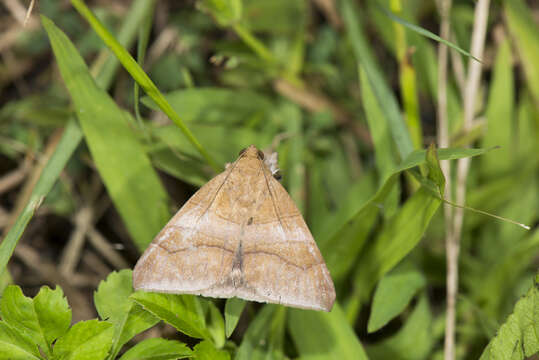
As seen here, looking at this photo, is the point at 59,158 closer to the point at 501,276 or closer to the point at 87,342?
the point at 87,342

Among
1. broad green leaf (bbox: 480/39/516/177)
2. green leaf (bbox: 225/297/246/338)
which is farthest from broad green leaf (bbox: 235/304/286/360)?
broad green leaf (bbox: 480/39/516/177)

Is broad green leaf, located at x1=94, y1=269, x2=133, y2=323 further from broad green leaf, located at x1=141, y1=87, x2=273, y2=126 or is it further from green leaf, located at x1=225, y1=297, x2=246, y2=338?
broad green leaf, located at x1=141, y1=87, x2=273, y2=126

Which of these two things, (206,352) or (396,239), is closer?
(206,352)

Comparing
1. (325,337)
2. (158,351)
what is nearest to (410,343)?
(325,337)

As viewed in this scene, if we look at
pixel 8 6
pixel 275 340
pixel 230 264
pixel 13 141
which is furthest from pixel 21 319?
pixel 8 6

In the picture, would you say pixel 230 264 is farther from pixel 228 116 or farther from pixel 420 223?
pixel 228 116

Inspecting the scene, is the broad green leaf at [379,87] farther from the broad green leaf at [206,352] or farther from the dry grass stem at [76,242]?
the dry grass stem at [76,242]

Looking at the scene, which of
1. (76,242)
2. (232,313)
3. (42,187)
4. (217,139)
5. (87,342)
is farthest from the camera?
(76,242)
